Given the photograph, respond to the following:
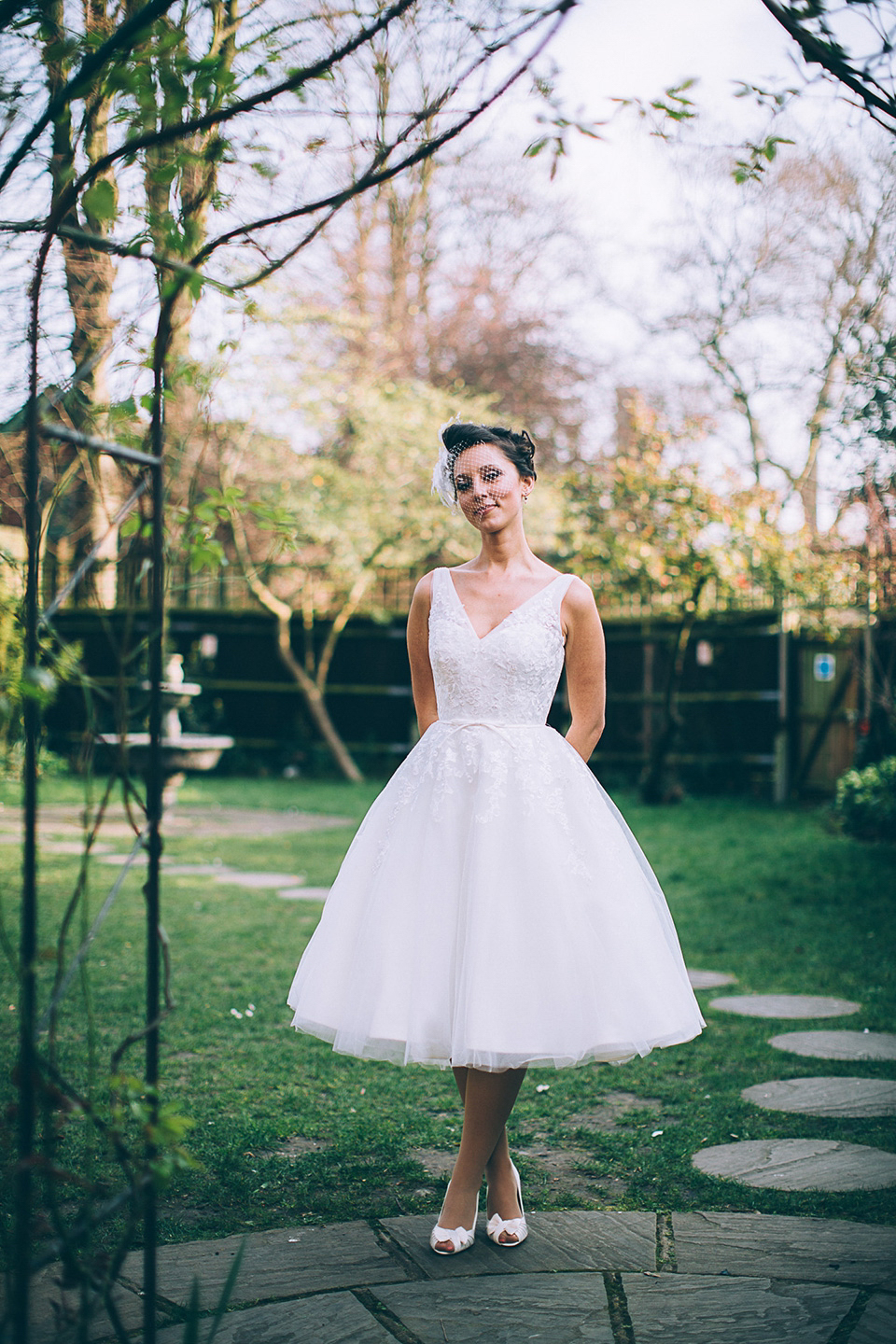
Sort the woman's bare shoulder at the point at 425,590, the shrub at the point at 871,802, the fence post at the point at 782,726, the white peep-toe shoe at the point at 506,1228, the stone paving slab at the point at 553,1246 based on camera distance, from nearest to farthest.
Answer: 1. the stone paving slab at the point at 553,1246
2. the white peep-toe shoe at the point at 506,1228
3. the woman's bare shoulder at the point at 425,590
4. the shrub at the point at 871,802
5. the fence post at the point at 782,726

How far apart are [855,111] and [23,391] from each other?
1894 millimetres

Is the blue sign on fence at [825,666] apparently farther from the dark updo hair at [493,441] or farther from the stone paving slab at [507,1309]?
the stone paving slab at [507,1309]

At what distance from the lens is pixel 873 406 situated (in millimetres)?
5598

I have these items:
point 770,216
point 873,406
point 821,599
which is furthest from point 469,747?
point 770,216

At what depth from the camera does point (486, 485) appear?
258cm

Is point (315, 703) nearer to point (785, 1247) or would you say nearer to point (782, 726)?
point (782, 726)

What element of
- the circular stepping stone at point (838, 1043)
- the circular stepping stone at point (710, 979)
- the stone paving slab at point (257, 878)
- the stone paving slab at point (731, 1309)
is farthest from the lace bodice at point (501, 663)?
the stone paving slab at point (257, 878)

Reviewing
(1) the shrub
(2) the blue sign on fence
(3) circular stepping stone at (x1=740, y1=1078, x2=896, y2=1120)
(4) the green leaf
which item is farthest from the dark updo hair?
(2) the blue sign on fence

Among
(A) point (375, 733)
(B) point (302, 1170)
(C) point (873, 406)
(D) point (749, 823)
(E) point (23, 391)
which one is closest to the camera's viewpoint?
(E) point (23, 391)

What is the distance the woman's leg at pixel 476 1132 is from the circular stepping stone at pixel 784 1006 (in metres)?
2.19

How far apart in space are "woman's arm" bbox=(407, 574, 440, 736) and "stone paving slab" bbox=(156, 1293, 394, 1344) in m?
1.24

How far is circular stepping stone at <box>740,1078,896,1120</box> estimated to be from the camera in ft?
10.5

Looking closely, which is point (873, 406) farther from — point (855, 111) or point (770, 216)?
point (770, 216)

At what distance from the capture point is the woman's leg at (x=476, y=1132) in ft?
7.53
